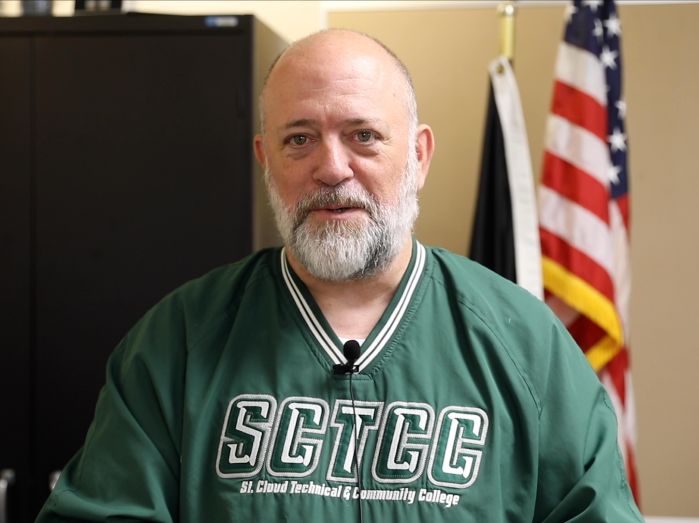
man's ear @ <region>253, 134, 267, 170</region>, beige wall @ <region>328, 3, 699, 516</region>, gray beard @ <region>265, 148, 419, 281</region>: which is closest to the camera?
gray beard @ <region>265, 148, 419, 281</region>

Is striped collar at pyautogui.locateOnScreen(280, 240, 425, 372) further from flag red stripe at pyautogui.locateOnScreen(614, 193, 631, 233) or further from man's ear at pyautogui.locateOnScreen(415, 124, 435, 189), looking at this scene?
flag red stripe at pyautogui.locateOnScreen(614, 193, 631, 233)

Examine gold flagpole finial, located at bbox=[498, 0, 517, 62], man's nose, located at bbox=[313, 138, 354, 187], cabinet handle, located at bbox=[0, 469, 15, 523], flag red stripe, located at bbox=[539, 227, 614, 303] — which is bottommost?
cabinet handle, located at bbox=[0, 469, 15, 523]

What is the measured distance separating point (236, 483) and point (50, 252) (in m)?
1.07

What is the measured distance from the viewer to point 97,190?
88.5 inches

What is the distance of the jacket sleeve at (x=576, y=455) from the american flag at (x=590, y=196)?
2.74 ft

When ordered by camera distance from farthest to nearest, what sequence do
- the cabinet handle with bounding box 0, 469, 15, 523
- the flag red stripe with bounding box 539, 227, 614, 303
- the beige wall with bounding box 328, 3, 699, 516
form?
the beige wall with bounding box 328, 3, 699, 516, the flag red stripe with bounding box 539, 227, 614, 303, the cabinet handle with bounding box 0, 469, 15, 523

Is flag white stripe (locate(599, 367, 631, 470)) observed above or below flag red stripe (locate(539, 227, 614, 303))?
below

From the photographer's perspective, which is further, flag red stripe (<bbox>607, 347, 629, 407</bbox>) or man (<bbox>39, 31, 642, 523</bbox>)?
flag red stripe (<bbox>607, 347, 629, 407</bbox>)

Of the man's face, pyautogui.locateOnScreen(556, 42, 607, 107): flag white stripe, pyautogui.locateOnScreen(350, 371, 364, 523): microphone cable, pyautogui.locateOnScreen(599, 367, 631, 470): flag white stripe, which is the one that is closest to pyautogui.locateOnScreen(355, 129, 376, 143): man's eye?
the man's face

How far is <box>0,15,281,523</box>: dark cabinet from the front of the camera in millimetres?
2225

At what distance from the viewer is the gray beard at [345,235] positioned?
4.91 ft

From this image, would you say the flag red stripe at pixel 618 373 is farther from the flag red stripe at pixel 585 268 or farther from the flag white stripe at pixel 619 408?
the flag red stripe at pixel 585 268

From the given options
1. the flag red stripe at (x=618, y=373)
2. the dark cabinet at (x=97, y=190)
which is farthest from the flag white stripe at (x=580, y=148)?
the dark cabinet at (x=97, y=190)

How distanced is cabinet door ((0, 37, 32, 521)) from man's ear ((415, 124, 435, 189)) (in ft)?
3.57
